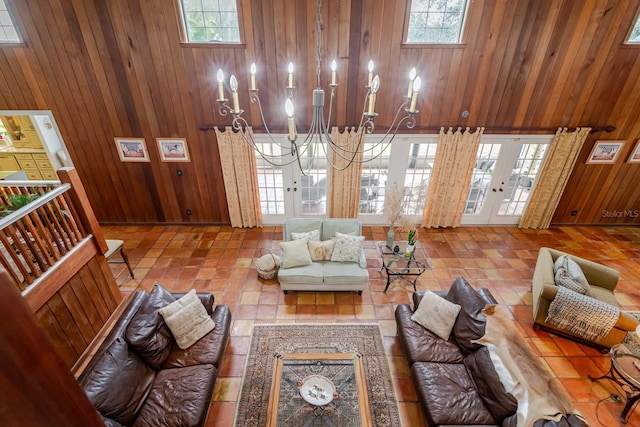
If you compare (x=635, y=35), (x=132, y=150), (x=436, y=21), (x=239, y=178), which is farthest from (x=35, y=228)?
(x=635, y=35)

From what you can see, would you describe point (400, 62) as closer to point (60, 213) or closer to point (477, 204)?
point (477, 204)

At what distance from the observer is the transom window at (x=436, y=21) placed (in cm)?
465

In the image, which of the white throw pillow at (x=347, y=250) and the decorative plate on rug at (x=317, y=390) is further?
the white throw pillow at (x=347, y=250)

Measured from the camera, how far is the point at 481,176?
19.6 ft

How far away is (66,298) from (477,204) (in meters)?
6.76

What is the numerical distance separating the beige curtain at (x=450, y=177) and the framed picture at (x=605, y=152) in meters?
2.16

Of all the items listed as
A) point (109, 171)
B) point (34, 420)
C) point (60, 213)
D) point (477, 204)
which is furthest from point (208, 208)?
point (34, 420)

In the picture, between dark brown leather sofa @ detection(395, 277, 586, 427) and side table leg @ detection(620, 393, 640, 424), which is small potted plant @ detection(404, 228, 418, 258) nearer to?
dark brown leather sofa @ detection(395, 277, 586, 427)

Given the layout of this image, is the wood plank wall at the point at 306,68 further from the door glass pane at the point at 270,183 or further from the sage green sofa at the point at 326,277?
the sage green sofa at the point at 326,277

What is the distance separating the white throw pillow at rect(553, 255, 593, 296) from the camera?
3832 mm

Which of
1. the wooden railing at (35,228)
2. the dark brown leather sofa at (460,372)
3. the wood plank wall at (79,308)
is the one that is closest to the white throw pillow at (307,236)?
the dark brown leather sofa at (460,372)

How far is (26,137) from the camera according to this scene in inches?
266

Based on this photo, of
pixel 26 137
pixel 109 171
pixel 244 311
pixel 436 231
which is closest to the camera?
pixel 244 311

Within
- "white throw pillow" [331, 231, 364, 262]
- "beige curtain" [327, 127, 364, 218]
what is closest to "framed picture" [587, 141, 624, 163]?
"beige curtain" [327, 127, 364, 218]
